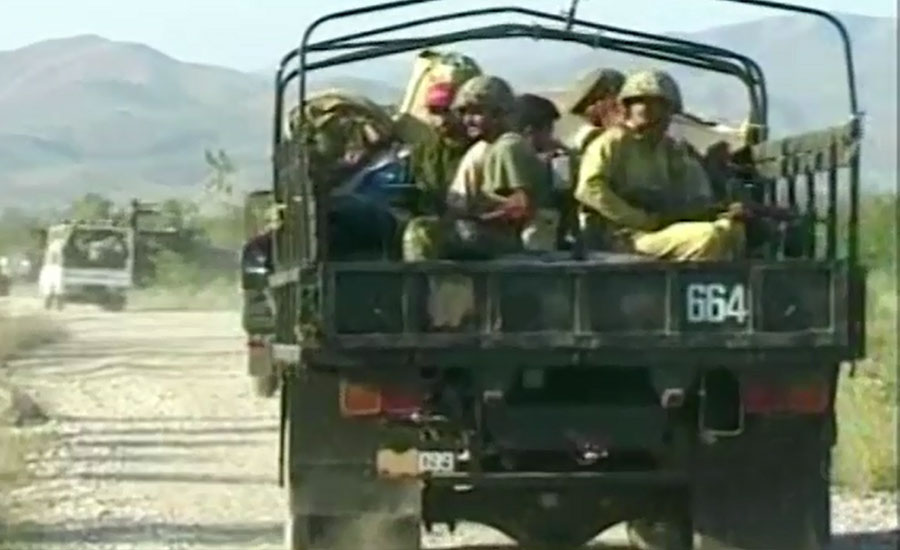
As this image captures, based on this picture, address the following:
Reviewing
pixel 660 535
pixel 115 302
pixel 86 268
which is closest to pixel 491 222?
pixel 660 535

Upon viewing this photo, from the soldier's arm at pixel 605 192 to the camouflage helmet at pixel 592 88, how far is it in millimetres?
1655

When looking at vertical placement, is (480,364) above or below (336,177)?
below

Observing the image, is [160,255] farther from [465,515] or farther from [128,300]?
[465,515]

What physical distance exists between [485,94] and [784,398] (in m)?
1.93

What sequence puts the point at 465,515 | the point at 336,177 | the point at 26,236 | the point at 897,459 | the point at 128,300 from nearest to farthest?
the point at 465,515, the point at 336,177, the point at 897,459, the point at 128,300, the point at 26,236

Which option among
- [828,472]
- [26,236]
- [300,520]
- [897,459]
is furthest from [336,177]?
[26,236]

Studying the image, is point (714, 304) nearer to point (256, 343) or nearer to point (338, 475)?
point (338, 475)

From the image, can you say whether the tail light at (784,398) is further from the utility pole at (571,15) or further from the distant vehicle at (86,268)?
the distant vehicle at (86,268)

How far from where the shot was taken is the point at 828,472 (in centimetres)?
1004

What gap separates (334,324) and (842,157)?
2113mm

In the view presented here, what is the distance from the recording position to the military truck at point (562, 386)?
9.56m

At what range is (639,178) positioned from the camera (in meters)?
10.6

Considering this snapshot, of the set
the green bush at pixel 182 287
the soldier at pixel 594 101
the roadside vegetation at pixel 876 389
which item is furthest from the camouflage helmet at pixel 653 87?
the green bush at pixel 182 287

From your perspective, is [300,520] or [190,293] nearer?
[300,520]
